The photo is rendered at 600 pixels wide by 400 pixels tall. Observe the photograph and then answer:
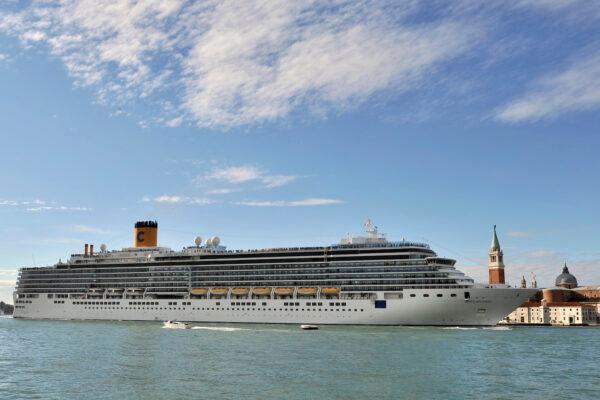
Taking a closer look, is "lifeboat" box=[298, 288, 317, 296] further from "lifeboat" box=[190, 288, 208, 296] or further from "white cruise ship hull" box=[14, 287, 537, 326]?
"lifeboat" box=[190, 288, 208, 296]

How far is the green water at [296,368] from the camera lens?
118ft

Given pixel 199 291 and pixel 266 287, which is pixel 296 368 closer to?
pixel 266 287

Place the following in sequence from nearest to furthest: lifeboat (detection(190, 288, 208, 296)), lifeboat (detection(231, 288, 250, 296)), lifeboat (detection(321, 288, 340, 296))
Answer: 1. lifeboat (detection(321, 288, 340, 296))
2. lifeboat (detection(231, 288, 250, 296))
3. lifeboat (detection(190, 288, 208, 296))

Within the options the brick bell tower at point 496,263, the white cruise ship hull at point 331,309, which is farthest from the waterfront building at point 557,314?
the white cruise ship hull at point 331,309

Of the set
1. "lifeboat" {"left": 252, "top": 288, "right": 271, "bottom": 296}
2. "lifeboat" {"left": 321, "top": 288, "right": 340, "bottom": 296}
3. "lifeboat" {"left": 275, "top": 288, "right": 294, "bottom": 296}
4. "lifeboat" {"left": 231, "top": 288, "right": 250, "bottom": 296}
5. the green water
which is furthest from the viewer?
"lifeboat" {"left": 231, "top": 288, "right": 250, "bottom": 296}

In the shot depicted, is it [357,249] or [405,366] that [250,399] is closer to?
[405,366]

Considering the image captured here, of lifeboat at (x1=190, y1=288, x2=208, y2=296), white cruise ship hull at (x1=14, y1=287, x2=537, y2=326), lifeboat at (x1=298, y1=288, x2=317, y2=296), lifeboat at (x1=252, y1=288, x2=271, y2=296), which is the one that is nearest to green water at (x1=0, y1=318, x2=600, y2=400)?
white cruise ship hull at (x1=14, y1=287, x2=537, y2=326)

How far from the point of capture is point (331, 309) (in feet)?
298

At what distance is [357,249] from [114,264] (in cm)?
4932

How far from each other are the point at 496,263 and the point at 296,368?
134957mm

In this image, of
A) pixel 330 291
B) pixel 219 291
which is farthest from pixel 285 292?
pixel 219 291

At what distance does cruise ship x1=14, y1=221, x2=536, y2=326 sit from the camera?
278 ft

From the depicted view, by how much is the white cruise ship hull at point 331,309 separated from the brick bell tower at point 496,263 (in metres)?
83.0

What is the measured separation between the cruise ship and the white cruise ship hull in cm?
14
